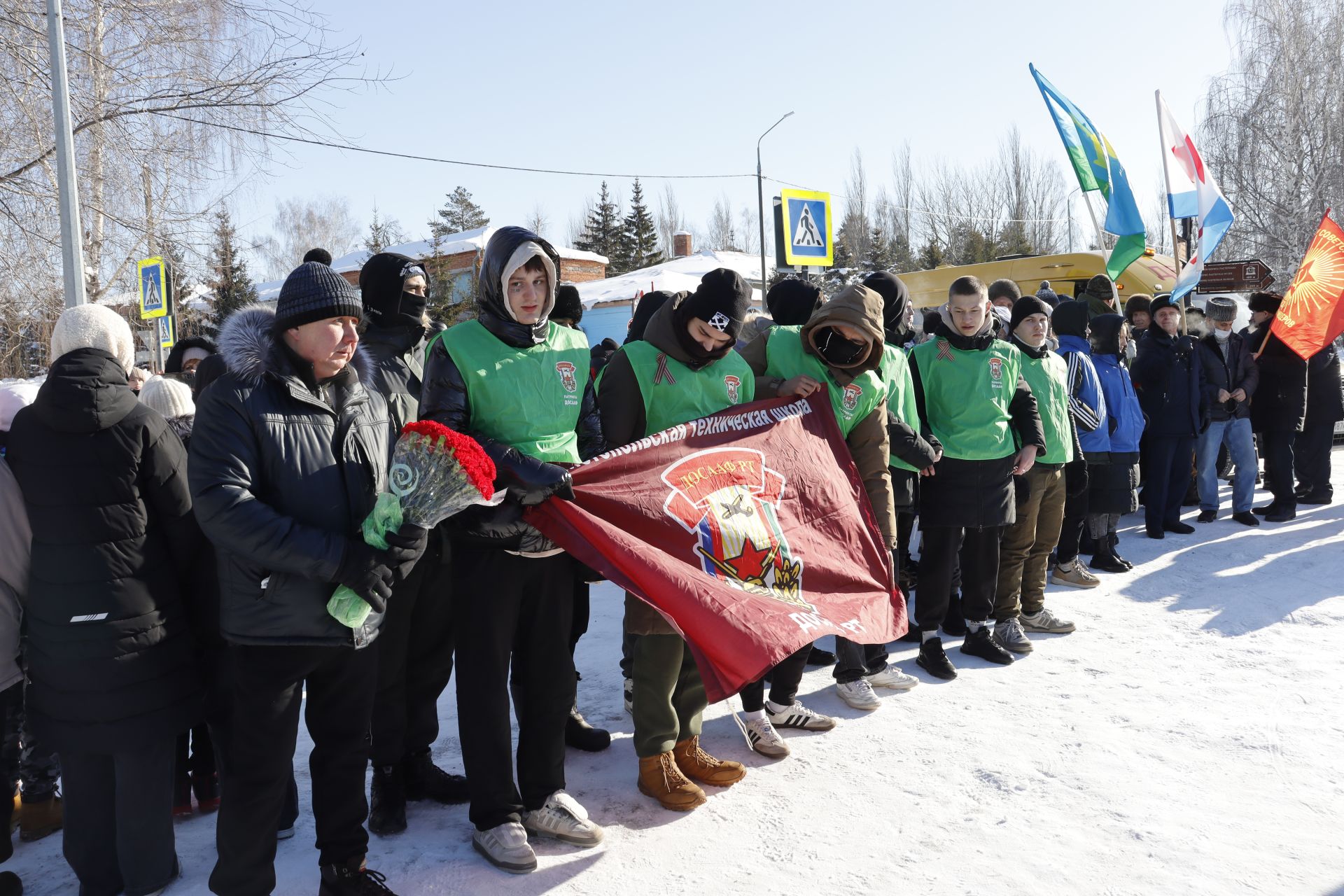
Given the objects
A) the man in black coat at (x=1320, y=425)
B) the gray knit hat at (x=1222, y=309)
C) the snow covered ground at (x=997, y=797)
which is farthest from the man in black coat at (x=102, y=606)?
the man in black coat at (x=1320, y=425)

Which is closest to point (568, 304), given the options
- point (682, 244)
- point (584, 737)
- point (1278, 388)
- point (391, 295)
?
point (391, 295)

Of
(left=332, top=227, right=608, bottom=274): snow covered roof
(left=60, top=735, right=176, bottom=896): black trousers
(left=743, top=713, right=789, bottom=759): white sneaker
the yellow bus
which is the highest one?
(left=332, top=227, right=608, bottom=274): snow covered roof

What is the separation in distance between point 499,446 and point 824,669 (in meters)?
3.07

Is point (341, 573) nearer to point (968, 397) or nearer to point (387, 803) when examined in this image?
point (387, 803)

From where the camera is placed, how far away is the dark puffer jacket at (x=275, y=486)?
2.54 meters

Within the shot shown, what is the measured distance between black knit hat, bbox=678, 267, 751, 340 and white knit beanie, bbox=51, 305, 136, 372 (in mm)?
2088

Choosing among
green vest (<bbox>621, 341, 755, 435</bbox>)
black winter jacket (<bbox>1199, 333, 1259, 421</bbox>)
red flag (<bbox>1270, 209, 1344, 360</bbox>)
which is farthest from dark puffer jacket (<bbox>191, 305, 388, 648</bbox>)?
black winter jacket (<bbox>1199, 333, 1259, 421</bbox>)

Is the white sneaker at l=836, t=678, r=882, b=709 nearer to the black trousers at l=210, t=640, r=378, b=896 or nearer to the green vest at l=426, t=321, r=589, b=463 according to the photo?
the green vest at l=426, t=321, r=589, b=463

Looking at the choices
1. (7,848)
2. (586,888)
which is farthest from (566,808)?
(7,848)

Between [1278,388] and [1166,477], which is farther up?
[1278,388]

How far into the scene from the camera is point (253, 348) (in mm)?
2719

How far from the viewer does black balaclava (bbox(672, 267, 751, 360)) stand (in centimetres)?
377

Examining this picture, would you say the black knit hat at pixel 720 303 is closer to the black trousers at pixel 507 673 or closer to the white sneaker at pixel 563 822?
the black trousers at pixel 507 673

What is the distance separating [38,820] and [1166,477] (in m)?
8.84
